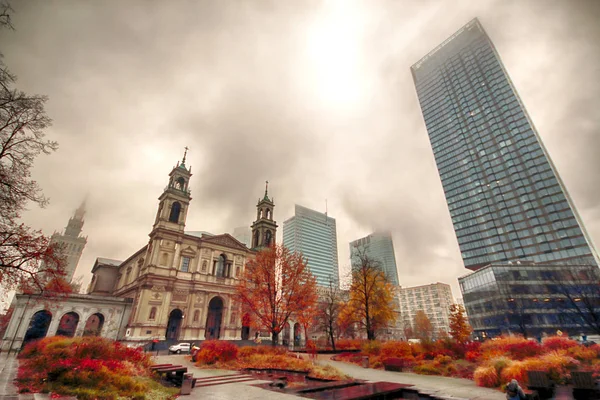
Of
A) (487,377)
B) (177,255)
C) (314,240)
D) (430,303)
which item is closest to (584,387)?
(487,377)

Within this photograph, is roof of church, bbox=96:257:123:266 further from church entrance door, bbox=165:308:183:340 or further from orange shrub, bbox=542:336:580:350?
Result: orange shrub, bbox=542:336:580:350

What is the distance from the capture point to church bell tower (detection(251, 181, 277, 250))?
172 feet

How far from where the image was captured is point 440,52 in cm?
13262

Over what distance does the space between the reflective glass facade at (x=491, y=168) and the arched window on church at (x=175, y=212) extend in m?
95.0

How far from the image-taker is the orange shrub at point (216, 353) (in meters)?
16.7

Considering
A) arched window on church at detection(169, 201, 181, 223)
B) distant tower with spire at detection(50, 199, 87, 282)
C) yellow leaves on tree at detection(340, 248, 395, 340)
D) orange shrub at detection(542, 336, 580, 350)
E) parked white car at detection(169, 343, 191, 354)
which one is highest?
distant tower with spire at detection(50, 199, 87, 282)

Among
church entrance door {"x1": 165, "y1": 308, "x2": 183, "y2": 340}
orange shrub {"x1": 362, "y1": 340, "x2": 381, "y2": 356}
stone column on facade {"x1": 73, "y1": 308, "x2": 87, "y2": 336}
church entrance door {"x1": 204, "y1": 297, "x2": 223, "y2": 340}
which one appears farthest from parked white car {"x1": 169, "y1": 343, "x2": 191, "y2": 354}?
orange shrub {"x1": 362, "y1": 340, "x2": 381, "y2": 356}

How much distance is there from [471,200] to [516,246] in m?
21.1

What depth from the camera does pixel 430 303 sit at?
12875 centimetres

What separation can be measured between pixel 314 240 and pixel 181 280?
120852mm

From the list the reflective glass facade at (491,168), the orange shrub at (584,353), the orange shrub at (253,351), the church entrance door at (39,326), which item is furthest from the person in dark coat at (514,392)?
the reflective glass facade at (491,168)

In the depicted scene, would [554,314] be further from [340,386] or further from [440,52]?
[440,52]

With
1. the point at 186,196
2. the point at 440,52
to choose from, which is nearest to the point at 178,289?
the point at 186,196

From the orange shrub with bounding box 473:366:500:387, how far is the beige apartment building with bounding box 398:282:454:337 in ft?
411
